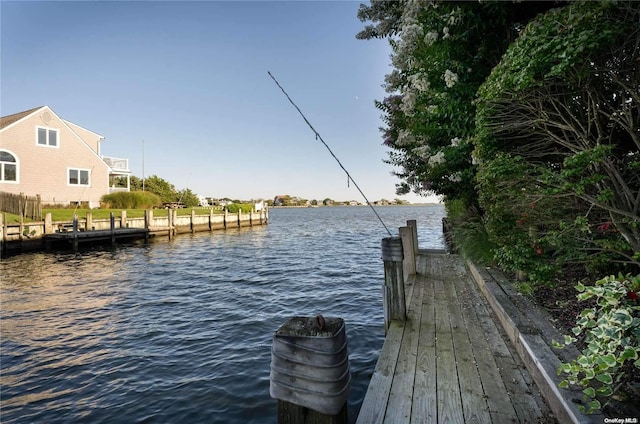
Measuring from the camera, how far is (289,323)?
1732mm

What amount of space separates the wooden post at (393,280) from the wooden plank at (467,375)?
0.66m

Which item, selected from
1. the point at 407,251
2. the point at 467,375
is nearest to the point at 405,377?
Answer: the point at 467,375

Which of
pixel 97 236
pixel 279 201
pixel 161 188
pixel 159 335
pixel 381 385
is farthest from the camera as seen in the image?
pixel 279 201

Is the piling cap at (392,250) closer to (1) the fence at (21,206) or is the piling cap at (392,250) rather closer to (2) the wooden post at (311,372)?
(2) the wooden post at (311,372)

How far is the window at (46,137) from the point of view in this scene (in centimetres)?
2464

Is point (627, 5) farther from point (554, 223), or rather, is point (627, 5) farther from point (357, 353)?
point (357, 353)

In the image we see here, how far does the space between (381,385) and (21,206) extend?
79.4ft

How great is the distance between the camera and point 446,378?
110 inches

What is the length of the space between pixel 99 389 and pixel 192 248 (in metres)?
15.3

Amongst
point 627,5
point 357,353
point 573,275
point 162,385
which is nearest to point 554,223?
point 573,275

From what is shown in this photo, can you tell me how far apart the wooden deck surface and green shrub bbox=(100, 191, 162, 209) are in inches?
1241

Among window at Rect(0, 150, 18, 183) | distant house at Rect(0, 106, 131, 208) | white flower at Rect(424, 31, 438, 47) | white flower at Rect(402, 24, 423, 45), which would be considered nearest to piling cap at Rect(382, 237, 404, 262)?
white flower at Rect(424, 31, 438, 47)

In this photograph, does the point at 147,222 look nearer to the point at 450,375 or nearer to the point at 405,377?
the point at 405,377

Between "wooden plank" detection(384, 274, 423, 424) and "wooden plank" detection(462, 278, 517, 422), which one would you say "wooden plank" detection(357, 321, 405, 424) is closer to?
"wooden plank" detection(384, 274, 423, 424)
